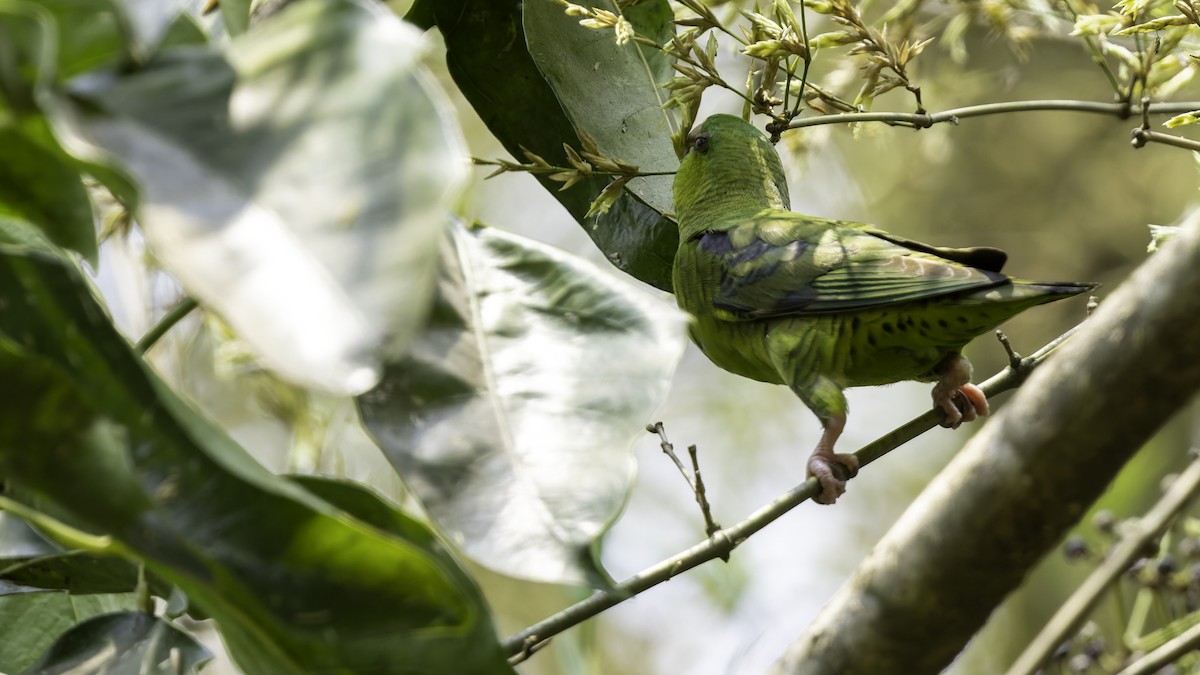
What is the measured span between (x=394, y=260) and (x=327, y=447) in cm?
232

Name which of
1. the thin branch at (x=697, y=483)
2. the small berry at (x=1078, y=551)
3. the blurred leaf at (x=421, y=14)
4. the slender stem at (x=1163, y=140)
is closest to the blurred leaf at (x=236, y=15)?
the blurred leaf at (x=421, y=14)

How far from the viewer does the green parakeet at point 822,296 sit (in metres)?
1.98

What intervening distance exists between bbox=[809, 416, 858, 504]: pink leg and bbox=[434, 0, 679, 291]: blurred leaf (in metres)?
0.50

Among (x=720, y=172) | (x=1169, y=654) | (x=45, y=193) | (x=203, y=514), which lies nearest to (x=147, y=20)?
(x=45, y=193)

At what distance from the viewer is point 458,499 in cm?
95

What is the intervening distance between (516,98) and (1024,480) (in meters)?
1.00

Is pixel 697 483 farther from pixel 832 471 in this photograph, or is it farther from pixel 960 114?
pixel 960 114

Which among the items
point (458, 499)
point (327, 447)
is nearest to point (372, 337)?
point (458, 499)

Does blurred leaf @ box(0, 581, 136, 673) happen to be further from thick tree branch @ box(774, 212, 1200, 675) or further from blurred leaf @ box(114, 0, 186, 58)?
thick tree branch @ box(774, 212, 1200, 675)

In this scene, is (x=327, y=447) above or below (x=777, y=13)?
below

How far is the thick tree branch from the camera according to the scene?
782 mm

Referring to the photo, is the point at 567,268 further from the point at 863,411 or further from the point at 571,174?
the point at 863,411

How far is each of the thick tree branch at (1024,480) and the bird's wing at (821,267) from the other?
1105 millimetres

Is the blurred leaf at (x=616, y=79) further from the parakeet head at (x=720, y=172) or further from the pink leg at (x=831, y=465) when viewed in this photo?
the parakeet head at (x=720, y=172)
